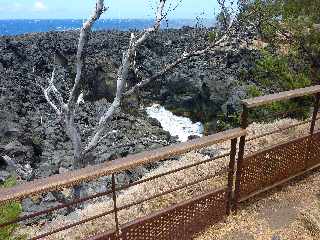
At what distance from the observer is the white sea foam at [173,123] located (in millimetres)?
31503

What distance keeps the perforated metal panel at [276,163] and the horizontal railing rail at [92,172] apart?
2.64 ft

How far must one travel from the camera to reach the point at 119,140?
23406 mm

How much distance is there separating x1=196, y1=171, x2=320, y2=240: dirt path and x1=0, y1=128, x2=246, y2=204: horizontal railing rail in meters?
1.19

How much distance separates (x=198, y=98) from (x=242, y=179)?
1147 inches

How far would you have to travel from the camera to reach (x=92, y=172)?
3.55 metres

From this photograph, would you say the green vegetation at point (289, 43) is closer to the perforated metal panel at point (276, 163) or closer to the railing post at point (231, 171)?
the perforated metal panel at point (276, 163)

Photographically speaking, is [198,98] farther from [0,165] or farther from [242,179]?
[242,179]

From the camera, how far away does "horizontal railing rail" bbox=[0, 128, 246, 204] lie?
10.4ft

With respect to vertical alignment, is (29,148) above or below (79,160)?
below

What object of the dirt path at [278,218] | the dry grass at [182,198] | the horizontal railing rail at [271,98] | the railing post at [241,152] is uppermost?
the horizontal railing rail at [271,98]

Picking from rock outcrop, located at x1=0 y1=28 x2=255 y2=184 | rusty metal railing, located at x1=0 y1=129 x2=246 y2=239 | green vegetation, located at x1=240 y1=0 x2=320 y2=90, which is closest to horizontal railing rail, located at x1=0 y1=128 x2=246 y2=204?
rusty metal railing, located at x1=0 y1=129 x2=246 y2=239

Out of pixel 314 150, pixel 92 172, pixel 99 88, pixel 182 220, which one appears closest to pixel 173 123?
pixel 99 88

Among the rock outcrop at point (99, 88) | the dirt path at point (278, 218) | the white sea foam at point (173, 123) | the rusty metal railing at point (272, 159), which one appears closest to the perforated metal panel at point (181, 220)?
the dirt path at point (278, 218)

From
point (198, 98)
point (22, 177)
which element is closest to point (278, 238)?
point (22, 177)
